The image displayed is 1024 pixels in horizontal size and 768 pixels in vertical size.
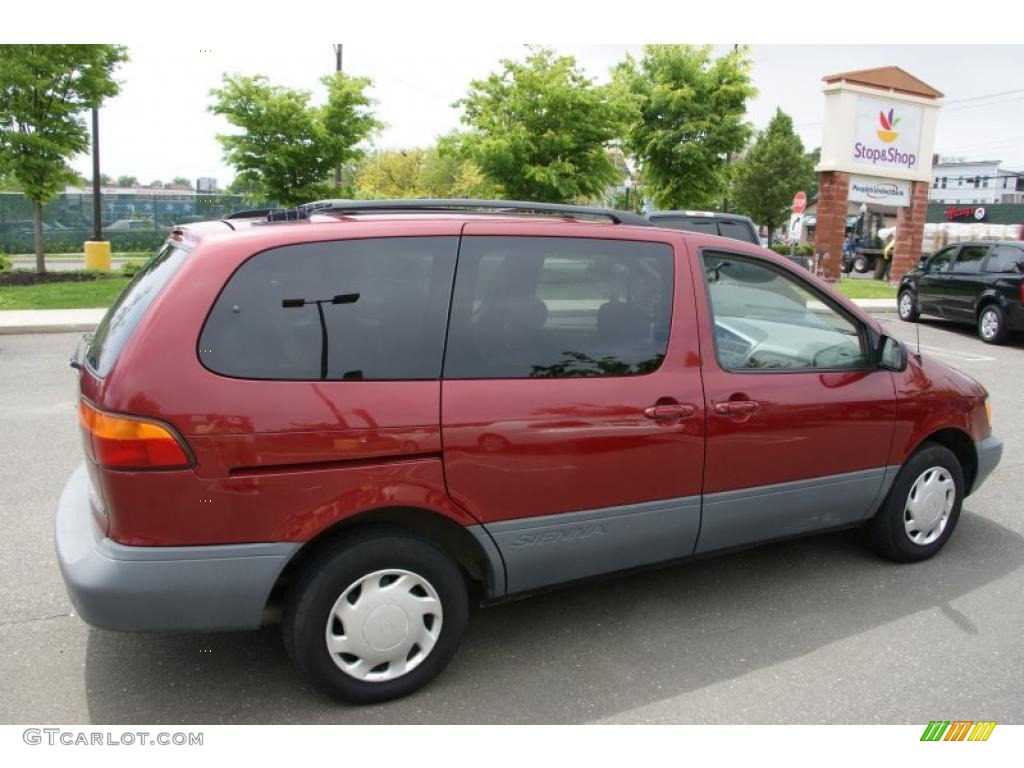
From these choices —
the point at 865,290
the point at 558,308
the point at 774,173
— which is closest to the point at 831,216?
the point at 865,290

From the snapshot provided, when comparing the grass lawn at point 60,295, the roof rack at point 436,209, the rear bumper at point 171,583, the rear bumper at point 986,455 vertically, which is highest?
the roof rack at point 436,209

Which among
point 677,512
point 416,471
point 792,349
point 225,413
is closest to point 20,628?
point 225,413

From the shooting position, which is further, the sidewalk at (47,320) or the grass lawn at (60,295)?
the grass lawn at (60,295)

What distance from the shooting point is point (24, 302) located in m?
13.8

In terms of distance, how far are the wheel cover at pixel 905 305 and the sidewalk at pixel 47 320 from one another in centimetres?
424

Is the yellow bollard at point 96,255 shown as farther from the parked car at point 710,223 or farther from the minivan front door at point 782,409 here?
the minivan front door at point 782,409

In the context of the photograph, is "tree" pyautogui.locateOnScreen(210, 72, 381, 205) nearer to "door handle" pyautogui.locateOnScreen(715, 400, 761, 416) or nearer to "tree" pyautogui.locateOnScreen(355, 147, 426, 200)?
"door handle" pyautogui.locateOnScreen(715, 400, 761, 416)

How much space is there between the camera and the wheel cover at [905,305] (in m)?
15.3

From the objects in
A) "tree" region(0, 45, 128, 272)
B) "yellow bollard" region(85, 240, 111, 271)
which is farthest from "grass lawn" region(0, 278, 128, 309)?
"yellow bollard" region(85, 240, 111, 271)

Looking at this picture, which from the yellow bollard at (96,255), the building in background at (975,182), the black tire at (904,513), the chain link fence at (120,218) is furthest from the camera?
the building in background at (975,182)

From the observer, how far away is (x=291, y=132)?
15.9 m

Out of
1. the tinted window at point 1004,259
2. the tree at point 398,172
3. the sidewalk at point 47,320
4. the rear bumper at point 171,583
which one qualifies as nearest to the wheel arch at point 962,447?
the rear bumper at point 171,583

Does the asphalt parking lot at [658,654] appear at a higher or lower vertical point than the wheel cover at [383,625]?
lower

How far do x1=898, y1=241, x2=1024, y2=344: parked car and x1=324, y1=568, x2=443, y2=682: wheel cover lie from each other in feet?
41.2
